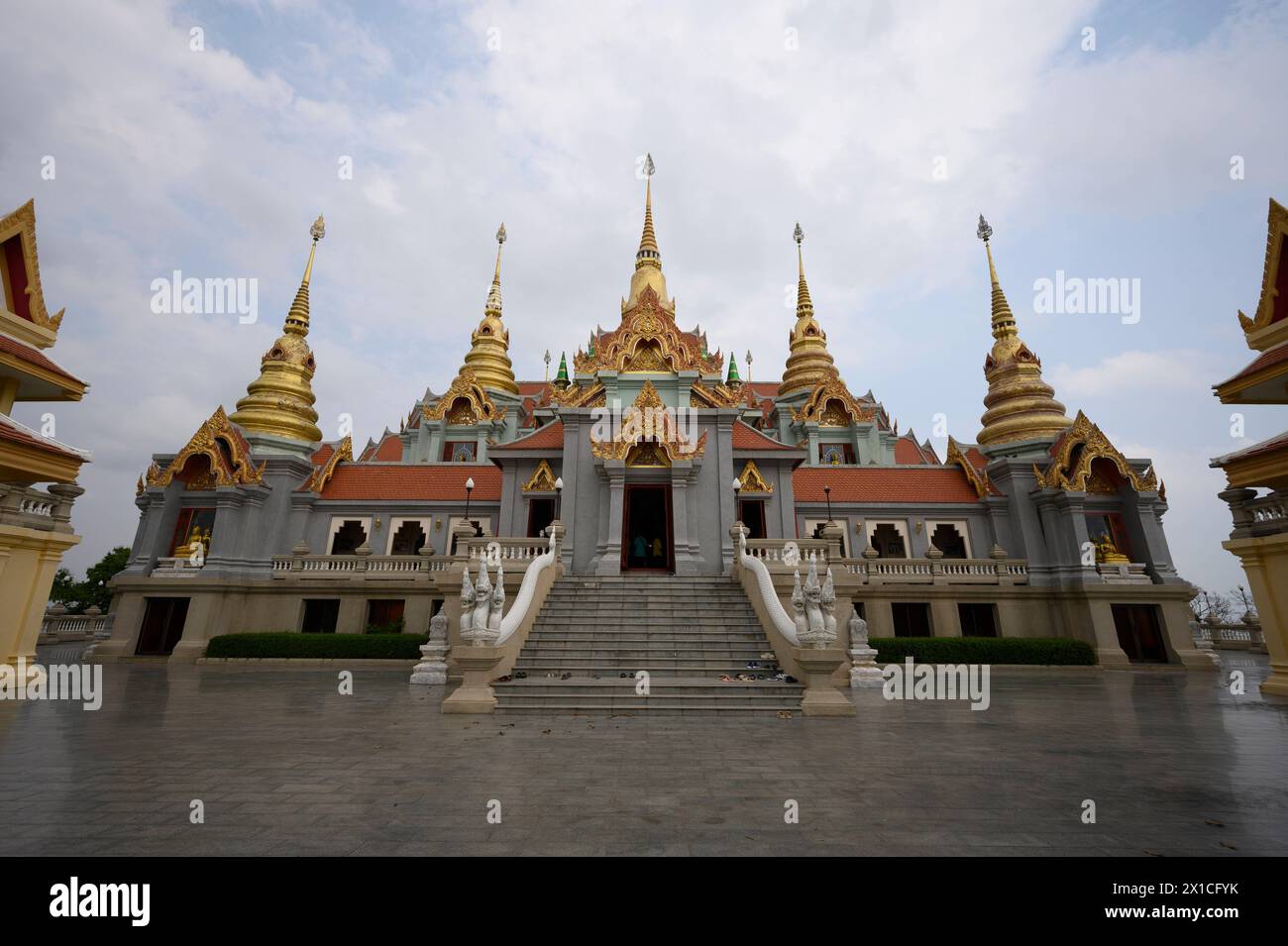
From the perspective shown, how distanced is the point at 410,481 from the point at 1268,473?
86.7 ft

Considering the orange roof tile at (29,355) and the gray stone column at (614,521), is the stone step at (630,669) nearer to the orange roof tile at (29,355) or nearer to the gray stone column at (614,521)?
the gray stone column at (614,521)

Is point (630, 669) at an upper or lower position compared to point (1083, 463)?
lower

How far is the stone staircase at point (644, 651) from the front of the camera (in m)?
10.2

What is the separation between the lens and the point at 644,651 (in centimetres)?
1293

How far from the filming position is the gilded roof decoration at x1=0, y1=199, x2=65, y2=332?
480 inches

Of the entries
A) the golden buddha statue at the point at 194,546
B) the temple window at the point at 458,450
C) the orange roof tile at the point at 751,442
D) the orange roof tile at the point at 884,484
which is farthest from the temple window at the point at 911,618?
the golden buddha statue at the point at 194,546

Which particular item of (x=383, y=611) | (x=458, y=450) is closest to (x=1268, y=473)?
(x=383, y=611)

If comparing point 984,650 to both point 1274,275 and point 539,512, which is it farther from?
point 539,512

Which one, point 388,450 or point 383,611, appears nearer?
point 383,611

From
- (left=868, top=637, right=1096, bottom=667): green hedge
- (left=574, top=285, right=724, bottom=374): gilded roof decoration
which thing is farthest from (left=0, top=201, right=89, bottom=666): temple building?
(left=868, top=637, right=1096, bottom=667): green hedge

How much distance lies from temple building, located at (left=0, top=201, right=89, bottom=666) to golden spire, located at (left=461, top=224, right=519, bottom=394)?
25722 mm
